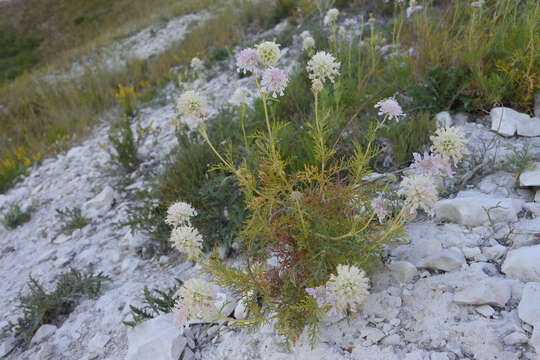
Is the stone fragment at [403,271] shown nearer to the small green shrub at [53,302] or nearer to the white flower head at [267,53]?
the white flower head at [267,53]

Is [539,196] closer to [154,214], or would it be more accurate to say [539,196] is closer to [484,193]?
[484,193]

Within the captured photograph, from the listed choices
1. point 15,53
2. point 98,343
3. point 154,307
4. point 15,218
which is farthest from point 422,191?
point 15,53

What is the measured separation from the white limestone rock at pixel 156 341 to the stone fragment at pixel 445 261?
149 cm

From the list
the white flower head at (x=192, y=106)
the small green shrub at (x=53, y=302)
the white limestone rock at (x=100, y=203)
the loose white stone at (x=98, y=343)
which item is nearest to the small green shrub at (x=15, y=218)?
the white limestone rock at (x=100, y=203)

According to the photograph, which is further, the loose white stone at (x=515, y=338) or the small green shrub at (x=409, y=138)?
the small green shrub at (x=409, y=138)

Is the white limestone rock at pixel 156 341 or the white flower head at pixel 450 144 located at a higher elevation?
the white flower head at pixel 450 144

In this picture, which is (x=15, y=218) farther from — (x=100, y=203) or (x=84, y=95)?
(x=84, y=95)

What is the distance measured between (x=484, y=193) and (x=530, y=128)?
0.84m

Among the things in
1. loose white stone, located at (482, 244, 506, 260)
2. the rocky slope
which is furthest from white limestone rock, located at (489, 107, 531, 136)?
loose white stone, located at (482, 244, 506, 260)

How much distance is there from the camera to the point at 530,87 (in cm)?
277

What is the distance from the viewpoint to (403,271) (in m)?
1.94

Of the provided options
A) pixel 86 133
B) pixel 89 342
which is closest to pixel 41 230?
pixel 89 342

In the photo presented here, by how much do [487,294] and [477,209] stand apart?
25.7 inches

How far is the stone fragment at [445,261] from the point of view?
188cm
